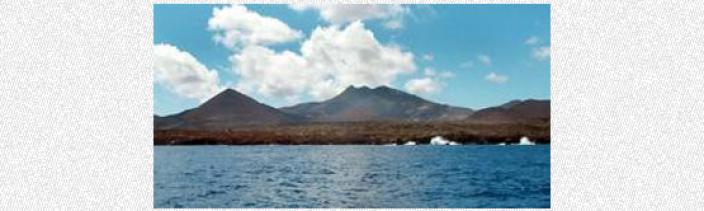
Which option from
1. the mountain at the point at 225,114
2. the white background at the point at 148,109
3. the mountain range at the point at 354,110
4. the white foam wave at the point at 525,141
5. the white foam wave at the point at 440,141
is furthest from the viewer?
the white foam wave at the point at 440,141

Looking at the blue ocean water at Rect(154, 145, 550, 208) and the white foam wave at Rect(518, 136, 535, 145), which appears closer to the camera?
the blue ocean water at Rect(154, 145, 550, 208)

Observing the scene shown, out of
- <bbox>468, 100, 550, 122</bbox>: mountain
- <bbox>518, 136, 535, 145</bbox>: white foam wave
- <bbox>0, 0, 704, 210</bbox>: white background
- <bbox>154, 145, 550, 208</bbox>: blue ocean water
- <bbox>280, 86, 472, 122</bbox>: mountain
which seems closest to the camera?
<bbox>0, 0, 704, 210</bbox>: white background

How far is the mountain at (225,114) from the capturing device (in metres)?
15.3

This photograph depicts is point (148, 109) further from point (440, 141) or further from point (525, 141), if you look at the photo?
point (440, 141)

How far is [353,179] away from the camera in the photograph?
1605 centimetres

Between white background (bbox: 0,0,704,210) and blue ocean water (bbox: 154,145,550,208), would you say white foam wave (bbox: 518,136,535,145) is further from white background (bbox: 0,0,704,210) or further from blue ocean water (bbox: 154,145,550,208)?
white background (bbox: 0,0,704,210)

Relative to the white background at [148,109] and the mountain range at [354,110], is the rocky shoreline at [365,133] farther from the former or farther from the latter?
the white background at [148,109]

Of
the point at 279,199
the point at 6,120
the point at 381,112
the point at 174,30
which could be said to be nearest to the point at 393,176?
the point at 381,112

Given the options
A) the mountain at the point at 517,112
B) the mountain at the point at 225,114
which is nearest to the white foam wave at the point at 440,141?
the mountain at the point at 517,112

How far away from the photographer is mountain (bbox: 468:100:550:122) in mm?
13861

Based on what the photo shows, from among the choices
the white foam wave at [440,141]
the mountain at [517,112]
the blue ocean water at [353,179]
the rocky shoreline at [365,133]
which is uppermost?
the mountain at [517,112]

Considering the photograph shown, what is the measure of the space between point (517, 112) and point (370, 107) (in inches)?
131

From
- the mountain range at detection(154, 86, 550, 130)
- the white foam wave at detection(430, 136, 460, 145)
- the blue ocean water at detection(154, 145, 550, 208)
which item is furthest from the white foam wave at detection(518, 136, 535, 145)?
the white foam wave at detection(430, 136, 460, 145)

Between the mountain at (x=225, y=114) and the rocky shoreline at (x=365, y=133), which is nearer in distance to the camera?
the mountain at (x=225, y=114)
